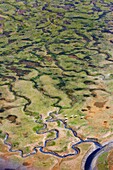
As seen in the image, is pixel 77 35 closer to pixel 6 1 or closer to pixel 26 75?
pixel 26 75

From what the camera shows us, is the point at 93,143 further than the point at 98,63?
No

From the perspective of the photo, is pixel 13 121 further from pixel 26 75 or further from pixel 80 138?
pixel 26 75

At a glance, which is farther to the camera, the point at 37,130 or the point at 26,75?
the point at 26,75

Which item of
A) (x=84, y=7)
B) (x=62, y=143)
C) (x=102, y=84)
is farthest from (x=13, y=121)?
(x=84, y=7)

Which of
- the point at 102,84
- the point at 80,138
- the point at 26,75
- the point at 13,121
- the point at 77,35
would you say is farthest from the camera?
the point at 77,35

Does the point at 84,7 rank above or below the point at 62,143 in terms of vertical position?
above

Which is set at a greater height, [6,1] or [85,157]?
[6,1]

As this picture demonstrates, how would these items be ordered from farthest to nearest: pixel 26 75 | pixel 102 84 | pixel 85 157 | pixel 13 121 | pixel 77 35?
pixel 77 35
pixel 26 75
pixel 102 84
pixel 13 121
pixel 85 157

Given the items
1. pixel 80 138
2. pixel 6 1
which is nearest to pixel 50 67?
pixel 80 138

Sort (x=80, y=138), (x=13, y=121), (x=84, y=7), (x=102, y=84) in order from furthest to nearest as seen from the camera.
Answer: (x=84, y=7), (x=102, y=84), (x=13, y=121), (x=80, y=138)
